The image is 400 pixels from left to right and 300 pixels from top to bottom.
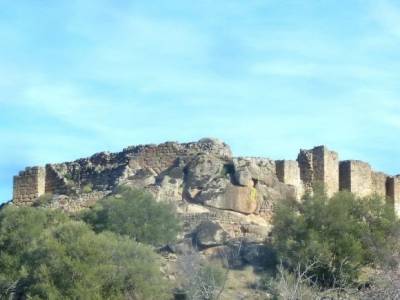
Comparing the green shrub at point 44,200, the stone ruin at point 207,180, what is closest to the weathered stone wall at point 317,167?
the stone ruin at point 207,180

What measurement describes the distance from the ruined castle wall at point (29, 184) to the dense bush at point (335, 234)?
1119cm

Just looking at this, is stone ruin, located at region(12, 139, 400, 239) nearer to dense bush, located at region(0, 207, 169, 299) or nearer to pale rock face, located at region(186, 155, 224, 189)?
pale rock face, located at region(186, 155, 224, 189)

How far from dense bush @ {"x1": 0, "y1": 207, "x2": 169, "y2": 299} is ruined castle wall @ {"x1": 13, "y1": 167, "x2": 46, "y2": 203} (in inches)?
387

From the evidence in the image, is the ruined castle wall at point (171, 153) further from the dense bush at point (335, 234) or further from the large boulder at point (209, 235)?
the dense bush at point (335, 234)

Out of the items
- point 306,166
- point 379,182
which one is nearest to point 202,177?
point 306,166

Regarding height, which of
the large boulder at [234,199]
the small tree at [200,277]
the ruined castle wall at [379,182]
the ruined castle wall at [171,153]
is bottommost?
the small tree at [200,277]

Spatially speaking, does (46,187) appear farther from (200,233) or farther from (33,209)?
(200,233)

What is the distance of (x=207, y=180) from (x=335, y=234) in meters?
6.03

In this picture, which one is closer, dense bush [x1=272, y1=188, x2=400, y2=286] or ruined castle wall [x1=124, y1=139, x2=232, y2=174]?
dense bush [x1=272, y1=188, x2=400, y2=286]

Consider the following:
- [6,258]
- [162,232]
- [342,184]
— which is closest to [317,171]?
[342,184]

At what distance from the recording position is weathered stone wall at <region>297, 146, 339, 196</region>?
48.5 m

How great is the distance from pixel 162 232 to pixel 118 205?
1656 mm

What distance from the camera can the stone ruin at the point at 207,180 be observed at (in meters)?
45.3

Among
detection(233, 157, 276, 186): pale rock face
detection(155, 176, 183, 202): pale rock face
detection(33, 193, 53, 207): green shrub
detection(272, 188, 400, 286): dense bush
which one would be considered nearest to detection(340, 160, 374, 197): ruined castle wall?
detection(233, 157, 276, 186): pale rock face
